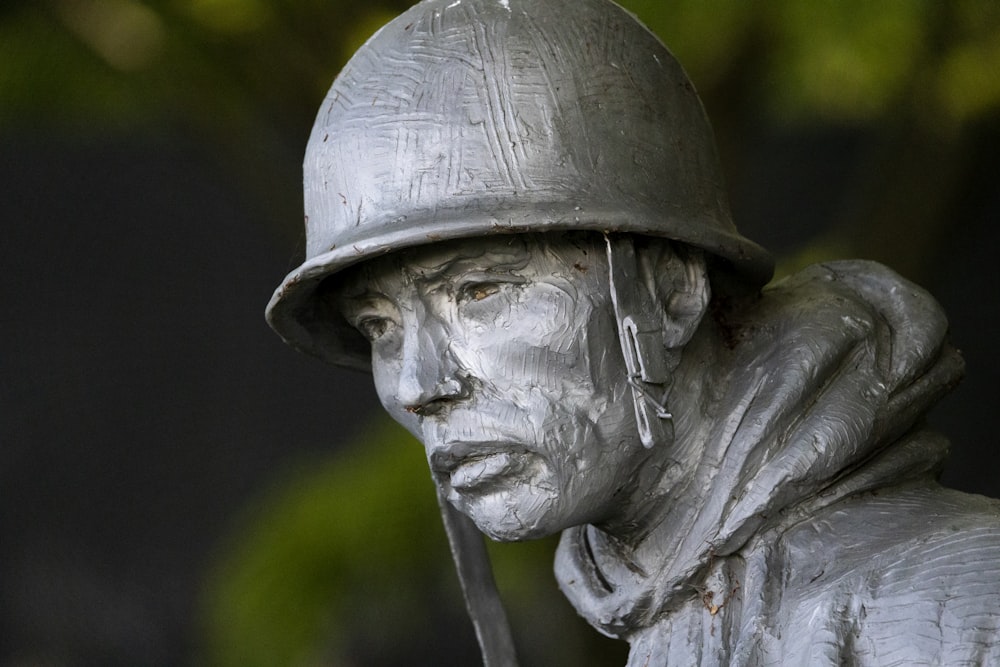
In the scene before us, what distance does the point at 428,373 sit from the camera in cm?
142

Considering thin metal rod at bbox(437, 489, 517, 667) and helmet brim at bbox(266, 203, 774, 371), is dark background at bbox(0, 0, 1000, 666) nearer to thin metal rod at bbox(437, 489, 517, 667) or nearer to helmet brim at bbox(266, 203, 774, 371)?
thin metal rod at bbox(437, 489, 517, 667)

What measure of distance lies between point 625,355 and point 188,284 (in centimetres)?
177

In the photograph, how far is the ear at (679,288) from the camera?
148 cm

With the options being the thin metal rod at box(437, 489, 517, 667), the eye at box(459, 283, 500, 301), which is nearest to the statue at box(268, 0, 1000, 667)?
the eye at box(459, 283, 500, 301)

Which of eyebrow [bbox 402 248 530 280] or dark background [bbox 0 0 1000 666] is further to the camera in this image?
dark background [bbox 0 0 1000 666]

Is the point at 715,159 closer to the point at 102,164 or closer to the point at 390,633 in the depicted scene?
the point at 390,633

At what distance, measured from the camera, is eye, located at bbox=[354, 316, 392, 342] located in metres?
1.51

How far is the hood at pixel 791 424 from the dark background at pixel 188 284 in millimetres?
756

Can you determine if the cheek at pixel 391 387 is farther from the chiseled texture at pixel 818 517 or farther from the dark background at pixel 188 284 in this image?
the dark background at pixel 188 284

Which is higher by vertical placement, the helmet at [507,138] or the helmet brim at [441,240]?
the helmet at [507,138]

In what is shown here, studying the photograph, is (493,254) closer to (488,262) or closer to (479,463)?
(488,262)

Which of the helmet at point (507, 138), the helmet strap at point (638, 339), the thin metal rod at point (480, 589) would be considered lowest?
the thin metal rod at point (480, 589)

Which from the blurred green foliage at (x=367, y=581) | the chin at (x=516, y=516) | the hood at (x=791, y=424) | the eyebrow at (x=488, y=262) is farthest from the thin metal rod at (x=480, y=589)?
the blurred green foliage at (x=367, y=581)

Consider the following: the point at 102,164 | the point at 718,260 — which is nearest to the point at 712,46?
the point at 718,260
